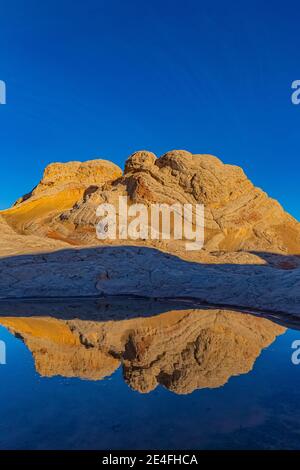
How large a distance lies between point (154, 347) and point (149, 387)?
2859 millimetres

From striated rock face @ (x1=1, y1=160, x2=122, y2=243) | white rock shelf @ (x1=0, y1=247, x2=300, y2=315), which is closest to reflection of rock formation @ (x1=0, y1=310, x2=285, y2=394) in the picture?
white rock shelf @ (x1=0, y1=247, x2=300, y2=315)

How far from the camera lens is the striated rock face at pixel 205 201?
150 ft

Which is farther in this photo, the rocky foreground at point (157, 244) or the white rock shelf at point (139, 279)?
the rocky foreground at point (157, 244)

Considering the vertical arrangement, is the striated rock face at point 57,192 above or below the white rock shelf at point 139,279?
above

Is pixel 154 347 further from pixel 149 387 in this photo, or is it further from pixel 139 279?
pixel 139 279

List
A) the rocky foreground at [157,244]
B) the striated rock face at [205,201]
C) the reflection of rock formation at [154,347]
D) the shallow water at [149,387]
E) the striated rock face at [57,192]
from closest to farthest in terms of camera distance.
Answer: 1. the shallow water at [149,387]
2. the reflection of rock formation at [154,347]
3. the rocky foreground at [157,244]
4. the striated rock face at [205,201]
5. the striated rock face at [57,192]

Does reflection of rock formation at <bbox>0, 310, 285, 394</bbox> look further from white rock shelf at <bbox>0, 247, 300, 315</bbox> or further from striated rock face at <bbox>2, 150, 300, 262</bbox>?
striated rock face at <bbox>2, 150, 300, 262</bbox>

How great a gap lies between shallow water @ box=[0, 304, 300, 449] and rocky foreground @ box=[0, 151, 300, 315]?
6493 mm

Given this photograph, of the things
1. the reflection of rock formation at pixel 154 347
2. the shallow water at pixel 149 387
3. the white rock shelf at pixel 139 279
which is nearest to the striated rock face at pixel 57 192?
the white rock shelf at pixel 139 279

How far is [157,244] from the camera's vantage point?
3441cm

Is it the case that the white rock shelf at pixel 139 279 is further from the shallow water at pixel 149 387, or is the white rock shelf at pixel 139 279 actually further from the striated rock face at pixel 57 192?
the striated rock face at pixel 57 192

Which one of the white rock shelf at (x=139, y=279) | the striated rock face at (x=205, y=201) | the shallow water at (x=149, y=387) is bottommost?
the shallow water at (x=149, y=387)

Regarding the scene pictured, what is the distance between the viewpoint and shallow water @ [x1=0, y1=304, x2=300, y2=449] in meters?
5.49

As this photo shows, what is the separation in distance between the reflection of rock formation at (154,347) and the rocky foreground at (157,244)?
445cm
